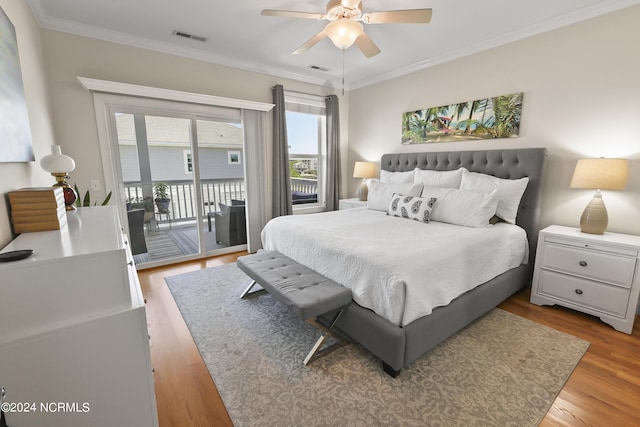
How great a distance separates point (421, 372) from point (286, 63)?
154 inches

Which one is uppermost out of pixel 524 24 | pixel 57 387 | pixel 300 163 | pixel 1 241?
pixel 524 24

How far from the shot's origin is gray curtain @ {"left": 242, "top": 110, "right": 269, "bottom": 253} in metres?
3.92

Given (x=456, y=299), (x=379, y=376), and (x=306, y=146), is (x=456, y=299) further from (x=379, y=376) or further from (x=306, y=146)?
(x=306, y=146)

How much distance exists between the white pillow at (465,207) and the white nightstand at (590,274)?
51 cm

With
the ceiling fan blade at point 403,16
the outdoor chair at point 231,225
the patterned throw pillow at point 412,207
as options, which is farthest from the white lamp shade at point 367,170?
the ceiling fan blade at point 403,16

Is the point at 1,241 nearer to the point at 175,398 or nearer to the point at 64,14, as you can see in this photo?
the point at 175,398

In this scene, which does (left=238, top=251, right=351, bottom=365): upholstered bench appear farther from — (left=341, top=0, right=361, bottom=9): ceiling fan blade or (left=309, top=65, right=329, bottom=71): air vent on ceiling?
(left=309, top=65, right=329, bottom=71): air vent on ceiling

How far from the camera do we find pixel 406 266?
1736mm

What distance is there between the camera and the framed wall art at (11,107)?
1271 mm

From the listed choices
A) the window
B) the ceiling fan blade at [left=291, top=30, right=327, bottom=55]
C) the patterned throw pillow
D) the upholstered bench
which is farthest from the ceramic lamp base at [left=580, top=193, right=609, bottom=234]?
the window

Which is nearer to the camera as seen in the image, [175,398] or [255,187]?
[175,398]

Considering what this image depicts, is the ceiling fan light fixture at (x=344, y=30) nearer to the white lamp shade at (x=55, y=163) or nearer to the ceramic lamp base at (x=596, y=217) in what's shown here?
the white lamp shade at (x=55, y=163)

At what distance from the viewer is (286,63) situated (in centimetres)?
384

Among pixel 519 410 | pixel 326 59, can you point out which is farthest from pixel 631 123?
pixel 326 59
